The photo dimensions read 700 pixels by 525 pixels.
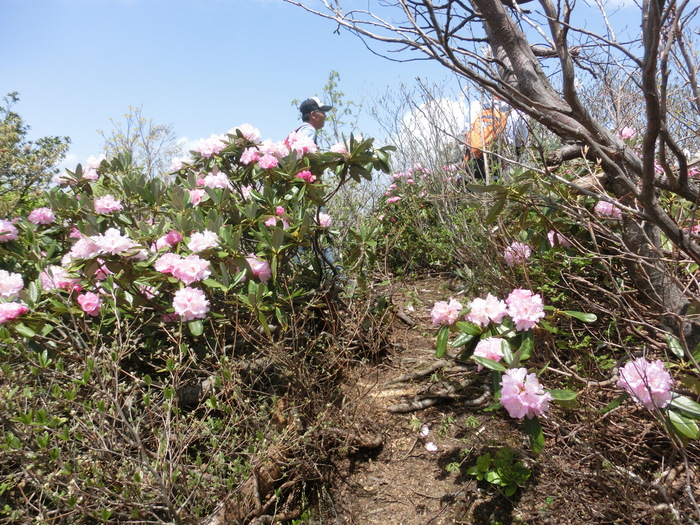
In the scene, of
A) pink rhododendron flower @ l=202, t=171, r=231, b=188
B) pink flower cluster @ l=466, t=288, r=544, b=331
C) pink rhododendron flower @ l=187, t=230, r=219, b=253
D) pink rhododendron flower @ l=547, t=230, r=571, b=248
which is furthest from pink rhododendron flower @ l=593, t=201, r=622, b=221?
pink rhododendron flower @ l=202, t=171, r=231, b=188

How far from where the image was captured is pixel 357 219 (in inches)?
176

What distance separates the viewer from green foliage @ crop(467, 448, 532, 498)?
6.48 feet

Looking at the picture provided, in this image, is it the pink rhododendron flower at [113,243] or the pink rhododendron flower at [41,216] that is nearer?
the pink rhododendron flower at [113,243]

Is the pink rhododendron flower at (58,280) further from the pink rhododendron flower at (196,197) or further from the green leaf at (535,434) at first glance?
the green leaf at (535,434)

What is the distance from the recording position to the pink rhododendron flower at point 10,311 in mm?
2025

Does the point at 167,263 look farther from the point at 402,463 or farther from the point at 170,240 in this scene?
the point at 402,463

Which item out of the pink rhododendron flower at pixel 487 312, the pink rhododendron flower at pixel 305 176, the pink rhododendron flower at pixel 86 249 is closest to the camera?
the pink rhododendron flower at pixel 487 312

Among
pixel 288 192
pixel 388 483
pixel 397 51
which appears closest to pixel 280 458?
pixel 388 483

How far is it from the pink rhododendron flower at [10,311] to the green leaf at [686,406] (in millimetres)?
2547

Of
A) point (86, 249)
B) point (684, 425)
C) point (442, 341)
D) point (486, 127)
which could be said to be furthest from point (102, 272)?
point (486, 127)

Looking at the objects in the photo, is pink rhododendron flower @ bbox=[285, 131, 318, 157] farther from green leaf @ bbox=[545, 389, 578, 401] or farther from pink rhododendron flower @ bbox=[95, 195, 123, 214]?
green leaf @ bbox=[545, 389, 578, 401]

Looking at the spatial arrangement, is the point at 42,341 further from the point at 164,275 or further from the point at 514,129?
the point at 514,129

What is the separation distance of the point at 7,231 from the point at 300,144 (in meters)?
1.70

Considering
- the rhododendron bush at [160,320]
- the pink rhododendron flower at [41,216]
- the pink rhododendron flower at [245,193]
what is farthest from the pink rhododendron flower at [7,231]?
the pink rhododendron flower at [245,193]
